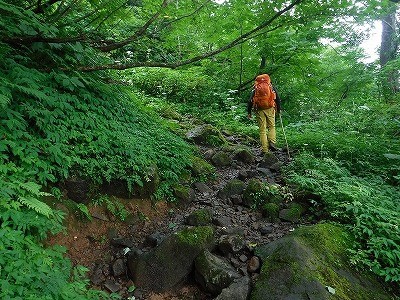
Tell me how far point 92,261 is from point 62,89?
3.14 metres

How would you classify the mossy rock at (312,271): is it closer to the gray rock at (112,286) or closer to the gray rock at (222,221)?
the gray rock at (222,221)

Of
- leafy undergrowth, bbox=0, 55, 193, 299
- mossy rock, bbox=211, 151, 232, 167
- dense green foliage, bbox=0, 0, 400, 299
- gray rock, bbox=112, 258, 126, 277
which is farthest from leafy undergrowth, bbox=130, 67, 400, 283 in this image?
gray rock, bbox=112, 258, 126, 277

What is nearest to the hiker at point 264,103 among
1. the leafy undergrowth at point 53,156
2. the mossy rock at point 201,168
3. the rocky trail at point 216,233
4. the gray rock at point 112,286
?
the rocky trail at point 216,233

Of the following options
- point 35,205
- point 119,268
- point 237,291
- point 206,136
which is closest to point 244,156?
point 206,136

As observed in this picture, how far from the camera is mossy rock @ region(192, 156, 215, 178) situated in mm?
6891

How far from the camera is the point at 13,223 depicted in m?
3.20

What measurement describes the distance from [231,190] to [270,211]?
3.65 feet

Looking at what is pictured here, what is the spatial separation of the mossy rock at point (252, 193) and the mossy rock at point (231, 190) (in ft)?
0.95

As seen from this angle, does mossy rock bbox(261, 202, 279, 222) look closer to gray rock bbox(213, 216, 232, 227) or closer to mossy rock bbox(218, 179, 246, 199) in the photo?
gray rock bbox(213, 216, 232, 227)

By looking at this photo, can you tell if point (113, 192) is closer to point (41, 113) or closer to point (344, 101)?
point (41, 113)

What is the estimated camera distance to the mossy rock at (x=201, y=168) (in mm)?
6891

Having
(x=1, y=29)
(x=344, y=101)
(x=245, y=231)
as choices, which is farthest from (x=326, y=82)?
(x=1, y=29)

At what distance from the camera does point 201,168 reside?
279 inches

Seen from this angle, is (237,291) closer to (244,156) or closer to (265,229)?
(265,229)
